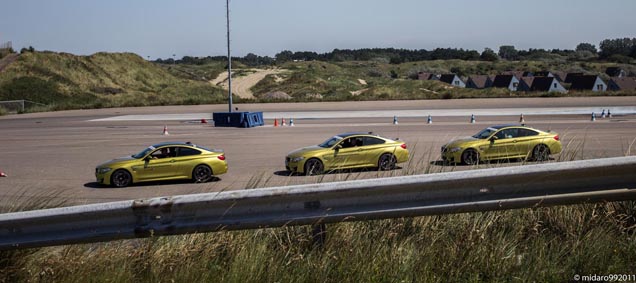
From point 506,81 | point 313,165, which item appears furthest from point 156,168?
point 506,81

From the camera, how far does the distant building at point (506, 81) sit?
4082 inches

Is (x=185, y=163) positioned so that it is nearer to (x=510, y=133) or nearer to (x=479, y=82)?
(x=510, y=133)

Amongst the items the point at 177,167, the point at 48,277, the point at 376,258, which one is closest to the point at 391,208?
the point at 376,258

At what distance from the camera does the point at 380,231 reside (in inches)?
209

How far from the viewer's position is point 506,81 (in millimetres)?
104312

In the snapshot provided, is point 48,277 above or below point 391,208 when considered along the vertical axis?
below

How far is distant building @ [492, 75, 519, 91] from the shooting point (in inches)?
4082

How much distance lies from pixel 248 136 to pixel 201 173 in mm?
14015

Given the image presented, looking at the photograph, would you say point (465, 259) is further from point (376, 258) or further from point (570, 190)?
point (570, 190)

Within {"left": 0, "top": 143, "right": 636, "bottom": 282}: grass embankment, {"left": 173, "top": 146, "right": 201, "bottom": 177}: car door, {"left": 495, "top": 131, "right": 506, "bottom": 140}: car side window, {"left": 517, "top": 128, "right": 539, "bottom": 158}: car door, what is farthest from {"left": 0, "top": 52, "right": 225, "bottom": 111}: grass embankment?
{"left": 0, "top": 143, "right": 636, "bottom": 282}: grass embankment

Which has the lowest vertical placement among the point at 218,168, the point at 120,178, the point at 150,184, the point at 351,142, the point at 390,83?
the point at 150,184

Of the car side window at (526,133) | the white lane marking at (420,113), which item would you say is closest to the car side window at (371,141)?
the car side window at (526,133)

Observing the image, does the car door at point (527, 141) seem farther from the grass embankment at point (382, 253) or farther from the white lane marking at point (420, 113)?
the white lane marking at point (420, 113)

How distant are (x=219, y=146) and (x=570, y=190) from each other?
23.0m
